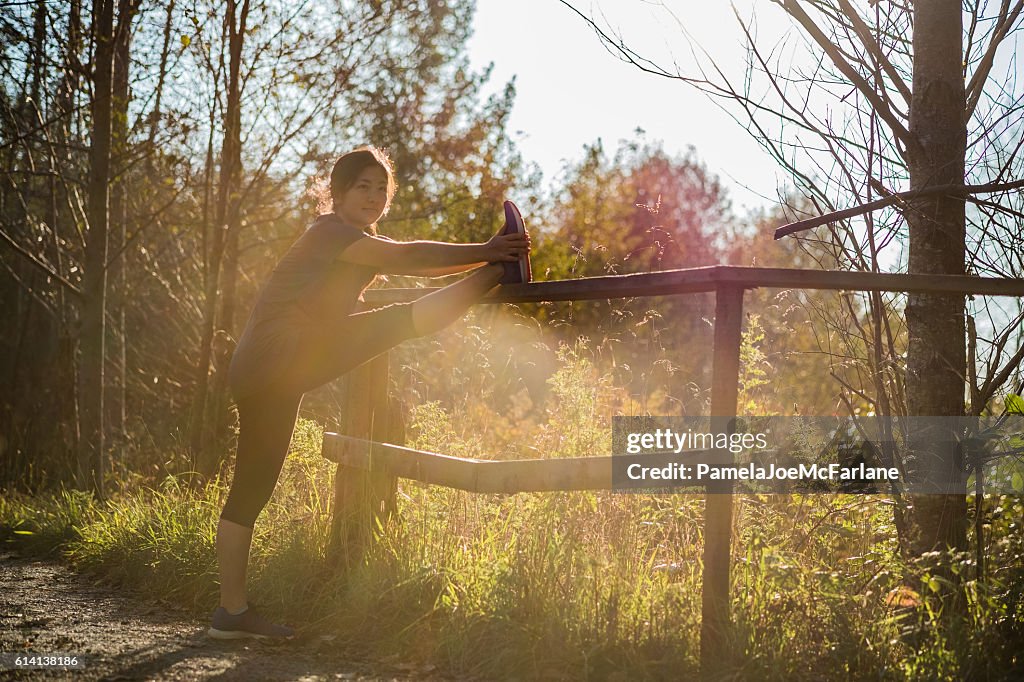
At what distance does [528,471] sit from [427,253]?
3.08ft

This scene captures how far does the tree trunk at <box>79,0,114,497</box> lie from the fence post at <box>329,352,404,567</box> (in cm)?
312

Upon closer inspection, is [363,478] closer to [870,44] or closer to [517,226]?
[517,226]

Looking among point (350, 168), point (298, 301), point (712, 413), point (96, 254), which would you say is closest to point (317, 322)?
point (298, 301)

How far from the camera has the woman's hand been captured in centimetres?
352

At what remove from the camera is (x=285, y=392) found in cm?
369

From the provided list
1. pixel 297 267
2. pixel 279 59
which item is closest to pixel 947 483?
pixel 297 267

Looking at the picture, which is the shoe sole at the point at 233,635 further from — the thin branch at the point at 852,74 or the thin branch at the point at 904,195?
the thin branch at the point at 852,74

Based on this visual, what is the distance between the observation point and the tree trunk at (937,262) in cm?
348

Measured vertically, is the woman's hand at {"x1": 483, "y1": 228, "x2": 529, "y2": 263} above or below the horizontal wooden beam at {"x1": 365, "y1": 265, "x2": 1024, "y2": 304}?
above

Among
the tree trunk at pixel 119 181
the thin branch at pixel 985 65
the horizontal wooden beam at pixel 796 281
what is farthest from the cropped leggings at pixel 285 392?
the tree trunk at pixel 119 181

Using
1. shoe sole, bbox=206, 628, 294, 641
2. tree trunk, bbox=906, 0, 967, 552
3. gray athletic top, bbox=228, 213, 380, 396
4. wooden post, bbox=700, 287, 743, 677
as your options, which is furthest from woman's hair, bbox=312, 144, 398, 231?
tree trunk, bbox=906, 0, 967, 552

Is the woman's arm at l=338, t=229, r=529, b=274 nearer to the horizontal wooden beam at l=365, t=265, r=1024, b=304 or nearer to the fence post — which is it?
the horizontal wooden beam at l=365, t=265, r=1024, b=304

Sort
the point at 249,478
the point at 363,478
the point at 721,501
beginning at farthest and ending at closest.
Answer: the point at 363,478 → the point at 249,478 → the point at 721,501

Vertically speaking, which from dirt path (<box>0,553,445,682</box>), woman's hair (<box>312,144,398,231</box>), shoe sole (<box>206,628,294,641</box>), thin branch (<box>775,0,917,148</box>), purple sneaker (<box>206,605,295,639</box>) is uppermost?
thin branch (<box>775,0,917,148</box>)
